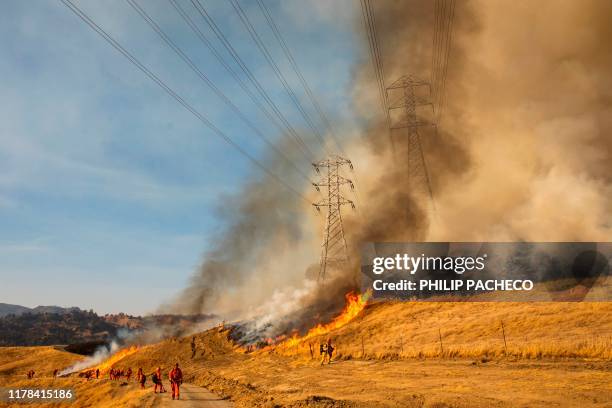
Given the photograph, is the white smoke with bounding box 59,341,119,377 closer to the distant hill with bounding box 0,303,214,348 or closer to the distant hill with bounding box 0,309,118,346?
the distant hill with bounding box 0,303,214,348

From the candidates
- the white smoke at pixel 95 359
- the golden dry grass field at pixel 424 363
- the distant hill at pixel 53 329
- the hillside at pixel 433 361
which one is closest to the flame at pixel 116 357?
the white smoke at pixel 95 359

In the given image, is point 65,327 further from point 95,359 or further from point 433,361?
point 433,361

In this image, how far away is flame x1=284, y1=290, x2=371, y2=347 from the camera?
4231cm

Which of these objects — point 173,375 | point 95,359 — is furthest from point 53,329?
point 173,375

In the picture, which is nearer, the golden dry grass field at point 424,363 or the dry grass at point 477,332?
the golden dry grass field at point 424,363

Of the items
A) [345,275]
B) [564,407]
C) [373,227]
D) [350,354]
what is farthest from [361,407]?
[373,227]

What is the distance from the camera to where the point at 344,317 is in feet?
152

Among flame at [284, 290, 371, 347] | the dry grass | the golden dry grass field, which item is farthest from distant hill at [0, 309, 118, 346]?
the dry grass

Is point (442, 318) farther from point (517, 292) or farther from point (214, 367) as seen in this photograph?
point (214, 367)

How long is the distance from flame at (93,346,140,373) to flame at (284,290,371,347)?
25470 millimetres

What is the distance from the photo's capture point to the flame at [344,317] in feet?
139

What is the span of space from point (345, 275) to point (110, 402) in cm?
3585

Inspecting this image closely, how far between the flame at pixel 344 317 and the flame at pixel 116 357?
25470 mm

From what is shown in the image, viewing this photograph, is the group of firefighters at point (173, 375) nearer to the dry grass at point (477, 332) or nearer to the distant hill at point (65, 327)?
the dry grass at point (477, 332)
